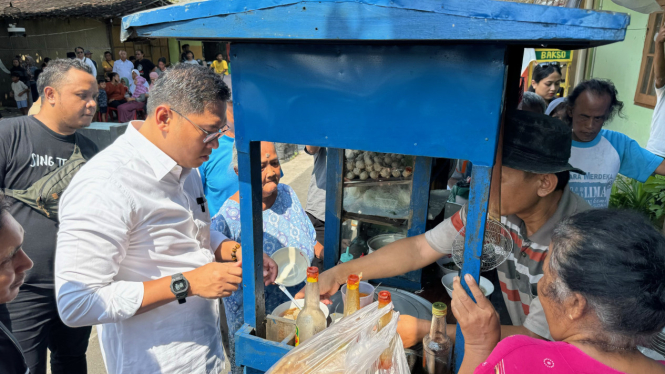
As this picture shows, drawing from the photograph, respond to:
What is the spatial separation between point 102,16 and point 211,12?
1612cm

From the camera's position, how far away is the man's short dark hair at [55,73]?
262 centimetres

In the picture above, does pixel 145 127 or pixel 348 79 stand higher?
pixel 348 79

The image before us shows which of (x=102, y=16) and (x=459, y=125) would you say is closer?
(x=459, y=125)

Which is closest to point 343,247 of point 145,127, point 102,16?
point 145,127

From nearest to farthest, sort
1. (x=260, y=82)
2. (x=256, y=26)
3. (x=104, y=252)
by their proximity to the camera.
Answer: (x=256, y=26) < (x=260, y=82) < (x=104, y=252)

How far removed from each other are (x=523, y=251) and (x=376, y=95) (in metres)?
1.08

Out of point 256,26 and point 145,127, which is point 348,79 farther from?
point 145,127

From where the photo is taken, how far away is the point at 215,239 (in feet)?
7.16

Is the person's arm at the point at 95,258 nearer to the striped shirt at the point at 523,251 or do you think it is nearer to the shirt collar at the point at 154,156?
the shirt collar at the point at 154,156

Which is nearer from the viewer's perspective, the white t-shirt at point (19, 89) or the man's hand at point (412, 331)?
the man's hand at point (412, 331)

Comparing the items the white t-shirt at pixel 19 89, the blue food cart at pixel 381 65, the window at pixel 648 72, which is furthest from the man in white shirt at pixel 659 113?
the white t-shirt at pixel 19 89

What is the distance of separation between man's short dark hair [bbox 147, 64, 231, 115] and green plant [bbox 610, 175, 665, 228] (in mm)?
3956

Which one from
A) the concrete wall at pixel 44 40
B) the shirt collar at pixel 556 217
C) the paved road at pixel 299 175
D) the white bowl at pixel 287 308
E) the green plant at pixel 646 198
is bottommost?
the paved road at pixel 299 175

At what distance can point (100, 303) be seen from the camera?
4.82 ft
